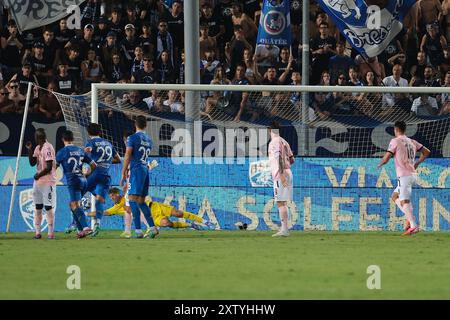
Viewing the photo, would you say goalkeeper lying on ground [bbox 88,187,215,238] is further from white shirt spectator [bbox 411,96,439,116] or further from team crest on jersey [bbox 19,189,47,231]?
white shirt spectator [bbox 411,96,439,116]

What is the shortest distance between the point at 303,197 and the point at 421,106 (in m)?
3.22

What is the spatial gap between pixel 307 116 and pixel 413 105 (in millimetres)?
2370

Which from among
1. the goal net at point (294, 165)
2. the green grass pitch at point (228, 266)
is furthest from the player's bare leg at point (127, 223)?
the goal net at point (294, 165)

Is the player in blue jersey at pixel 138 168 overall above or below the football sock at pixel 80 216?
above

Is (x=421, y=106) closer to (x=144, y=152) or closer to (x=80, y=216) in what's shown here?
(x=144, y=152)

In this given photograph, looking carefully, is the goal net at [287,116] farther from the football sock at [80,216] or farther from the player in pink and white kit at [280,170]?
the football sock at [80,216]

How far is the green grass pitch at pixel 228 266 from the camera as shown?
12969mm

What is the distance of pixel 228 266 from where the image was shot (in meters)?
16.0

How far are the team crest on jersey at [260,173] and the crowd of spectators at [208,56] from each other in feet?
3.87

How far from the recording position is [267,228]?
24766 mm

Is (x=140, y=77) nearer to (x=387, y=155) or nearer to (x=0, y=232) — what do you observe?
(x=0, y=232)

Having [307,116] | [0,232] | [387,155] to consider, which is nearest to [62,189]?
[0,232]

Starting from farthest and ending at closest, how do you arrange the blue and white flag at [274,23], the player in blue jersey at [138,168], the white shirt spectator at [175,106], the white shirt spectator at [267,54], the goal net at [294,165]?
the white shirt spectator at [267,54] < the blue and white flag at [274,23] < the white shirt spectator at [175,106] < the goal net at [294,165] < the player in blue jersey at [138,168]

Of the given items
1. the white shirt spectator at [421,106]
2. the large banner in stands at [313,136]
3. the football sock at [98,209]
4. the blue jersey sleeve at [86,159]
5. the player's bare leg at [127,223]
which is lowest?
the player's bare leg at [127,223]
